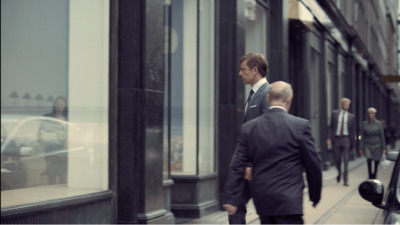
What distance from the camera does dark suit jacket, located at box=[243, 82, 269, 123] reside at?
226 inches

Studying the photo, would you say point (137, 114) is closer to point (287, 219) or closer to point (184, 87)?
point (184, 87)

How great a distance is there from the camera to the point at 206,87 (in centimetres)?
1099

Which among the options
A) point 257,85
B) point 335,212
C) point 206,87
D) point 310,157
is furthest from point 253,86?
point 335,212

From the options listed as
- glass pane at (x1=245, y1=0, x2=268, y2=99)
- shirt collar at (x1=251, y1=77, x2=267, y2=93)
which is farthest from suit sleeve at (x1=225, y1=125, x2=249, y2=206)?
glass pane at (x1=245, y1=0, x2=268, y2=99)

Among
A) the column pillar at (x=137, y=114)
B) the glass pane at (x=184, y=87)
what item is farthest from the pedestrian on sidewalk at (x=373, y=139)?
the column pillar at (x=137, y=114)

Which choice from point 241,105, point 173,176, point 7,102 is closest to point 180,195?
point 173,176

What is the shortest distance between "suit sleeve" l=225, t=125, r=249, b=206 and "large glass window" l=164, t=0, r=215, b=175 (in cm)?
511

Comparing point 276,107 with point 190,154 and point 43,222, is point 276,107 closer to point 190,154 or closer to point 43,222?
point 43,222

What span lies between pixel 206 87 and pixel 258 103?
5.24 metres

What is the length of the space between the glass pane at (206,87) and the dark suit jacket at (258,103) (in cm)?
498

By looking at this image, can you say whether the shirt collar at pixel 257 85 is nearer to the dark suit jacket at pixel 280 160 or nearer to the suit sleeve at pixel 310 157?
the dark suit jacket at pixel 280 160

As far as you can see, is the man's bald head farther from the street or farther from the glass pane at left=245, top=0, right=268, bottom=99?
the glass pane at left=245, top=0, right=268, bottom=99

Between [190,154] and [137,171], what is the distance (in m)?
2.61

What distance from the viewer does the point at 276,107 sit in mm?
4668
